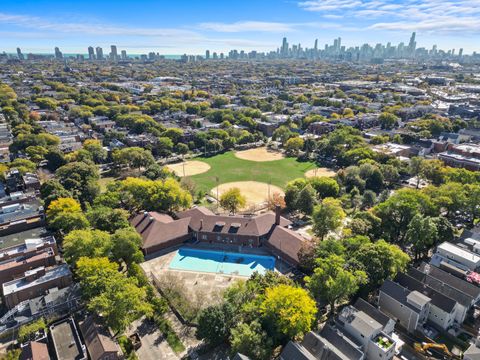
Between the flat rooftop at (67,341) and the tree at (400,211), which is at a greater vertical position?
the tree at (400,211)

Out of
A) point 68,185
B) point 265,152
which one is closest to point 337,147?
point 265,152

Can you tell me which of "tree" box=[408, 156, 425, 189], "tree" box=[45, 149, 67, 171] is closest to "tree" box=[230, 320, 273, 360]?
"tree" box=[408, 156, 425, 189]

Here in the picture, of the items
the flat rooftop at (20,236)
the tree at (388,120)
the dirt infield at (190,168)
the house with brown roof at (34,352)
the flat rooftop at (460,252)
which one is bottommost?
the dirt infield at (190,168)

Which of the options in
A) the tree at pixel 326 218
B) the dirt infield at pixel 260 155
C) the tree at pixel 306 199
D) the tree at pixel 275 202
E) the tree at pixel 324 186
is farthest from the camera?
the dirt infield at pixel 260 155

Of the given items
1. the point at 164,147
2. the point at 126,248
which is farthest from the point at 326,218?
the point at 164,147

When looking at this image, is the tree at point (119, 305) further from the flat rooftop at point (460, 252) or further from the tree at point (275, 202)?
the flat rooftop at point (460, 252)

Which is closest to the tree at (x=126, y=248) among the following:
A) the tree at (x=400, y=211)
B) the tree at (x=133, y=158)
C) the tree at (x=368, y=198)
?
the tree at (x=400, y=211)
